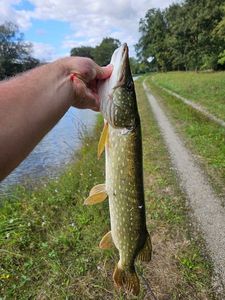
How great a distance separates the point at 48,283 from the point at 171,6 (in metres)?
63.9

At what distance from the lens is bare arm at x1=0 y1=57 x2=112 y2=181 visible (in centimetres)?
158

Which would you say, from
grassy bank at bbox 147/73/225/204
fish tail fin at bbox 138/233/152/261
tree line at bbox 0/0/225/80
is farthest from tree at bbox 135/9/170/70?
fish tail fin at bbox 138/233/152/261

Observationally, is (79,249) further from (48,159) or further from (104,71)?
(48,159)

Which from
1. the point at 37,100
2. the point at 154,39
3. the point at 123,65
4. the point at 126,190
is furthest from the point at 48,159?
the point at 154,39

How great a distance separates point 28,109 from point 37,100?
10cm

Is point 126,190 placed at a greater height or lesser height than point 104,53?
greater

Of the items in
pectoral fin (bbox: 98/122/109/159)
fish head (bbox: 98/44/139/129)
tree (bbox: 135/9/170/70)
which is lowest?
tree (bbox: 135/9/170/70)

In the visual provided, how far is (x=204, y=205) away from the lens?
574 cm

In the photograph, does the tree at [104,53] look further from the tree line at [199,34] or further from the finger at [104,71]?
the tree line at [199,34]

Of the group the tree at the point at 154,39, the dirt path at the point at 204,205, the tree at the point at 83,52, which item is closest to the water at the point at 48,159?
the tree at the point at 83,52

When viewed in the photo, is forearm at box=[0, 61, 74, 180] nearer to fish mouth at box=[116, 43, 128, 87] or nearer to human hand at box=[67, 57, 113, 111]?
human hand at box=[67, 57, 113, 111]

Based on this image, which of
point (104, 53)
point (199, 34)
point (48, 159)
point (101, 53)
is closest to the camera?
point (48, 159)

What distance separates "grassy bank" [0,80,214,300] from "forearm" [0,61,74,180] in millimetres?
2339

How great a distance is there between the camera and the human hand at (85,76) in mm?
2176
